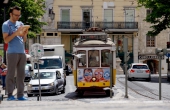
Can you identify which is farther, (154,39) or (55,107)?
(154,39)

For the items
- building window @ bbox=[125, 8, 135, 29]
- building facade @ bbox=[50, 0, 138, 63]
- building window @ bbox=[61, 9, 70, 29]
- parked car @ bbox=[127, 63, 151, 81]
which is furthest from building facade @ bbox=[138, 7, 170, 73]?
parked car @ bbox=[127, 63, 151, 81]

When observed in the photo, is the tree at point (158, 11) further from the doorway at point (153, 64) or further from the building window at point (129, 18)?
the doorway at point (153, 64)

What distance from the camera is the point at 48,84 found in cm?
2672

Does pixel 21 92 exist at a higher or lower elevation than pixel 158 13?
lower

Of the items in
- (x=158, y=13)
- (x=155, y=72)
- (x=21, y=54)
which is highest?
(x=158, y=13)

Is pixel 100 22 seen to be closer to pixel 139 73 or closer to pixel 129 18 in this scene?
pixel 129 18

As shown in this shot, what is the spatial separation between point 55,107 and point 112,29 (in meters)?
52.1

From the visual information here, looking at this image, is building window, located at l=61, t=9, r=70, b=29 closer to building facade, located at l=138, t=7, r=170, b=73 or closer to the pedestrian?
building facade, located at l=138, t=7, r=170, b=73

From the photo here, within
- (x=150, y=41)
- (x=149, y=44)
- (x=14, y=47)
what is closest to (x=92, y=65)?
(x=14, y=47)

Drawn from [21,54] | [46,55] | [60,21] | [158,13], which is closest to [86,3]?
[60,21]

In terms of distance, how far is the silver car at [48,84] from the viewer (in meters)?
26.5

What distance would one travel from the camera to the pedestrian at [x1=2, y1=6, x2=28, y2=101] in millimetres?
9977

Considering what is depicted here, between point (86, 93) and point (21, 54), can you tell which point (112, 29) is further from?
point (21, 54)

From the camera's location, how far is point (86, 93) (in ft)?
84.2
